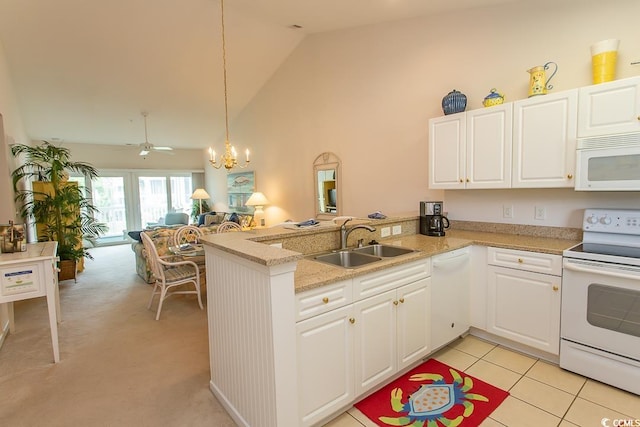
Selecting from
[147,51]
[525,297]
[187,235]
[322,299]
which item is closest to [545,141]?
[525,297]

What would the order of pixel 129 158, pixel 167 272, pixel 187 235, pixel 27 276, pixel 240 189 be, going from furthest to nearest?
pixel 129 158 < pixel 240 189 < pixel 187 235 < pixel 167 272 < pixel 27 276

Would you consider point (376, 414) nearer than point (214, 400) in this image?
Yes

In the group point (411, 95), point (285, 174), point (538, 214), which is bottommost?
point (538, 214)

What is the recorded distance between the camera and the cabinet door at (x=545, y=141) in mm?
2369

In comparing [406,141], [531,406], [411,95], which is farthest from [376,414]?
[411,95]

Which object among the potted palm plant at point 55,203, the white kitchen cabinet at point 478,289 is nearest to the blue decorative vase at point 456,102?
the white kitchen cabinet at point 478,289

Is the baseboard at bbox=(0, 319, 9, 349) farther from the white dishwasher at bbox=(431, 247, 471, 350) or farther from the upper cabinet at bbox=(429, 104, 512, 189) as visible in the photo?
the upper cabinet at bbox=(429, 104, 512, 189)

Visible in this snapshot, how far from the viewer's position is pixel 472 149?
9.53 feet

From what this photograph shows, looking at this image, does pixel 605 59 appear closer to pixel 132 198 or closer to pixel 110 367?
pixel 110 367

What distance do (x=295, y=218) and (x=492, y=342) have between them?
12.6ft

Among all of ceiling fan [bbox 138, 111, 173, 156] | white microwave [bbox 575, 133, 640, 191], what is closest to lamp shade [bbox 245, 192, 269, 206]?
ceiling fan [bbox 138, 111, 173, 156]

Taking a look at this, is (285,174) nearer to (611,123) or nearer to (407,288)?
(407,288)

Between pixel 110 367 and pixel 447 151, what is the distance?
3.51 meters

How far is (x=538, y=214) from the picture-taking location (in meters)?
2.87
